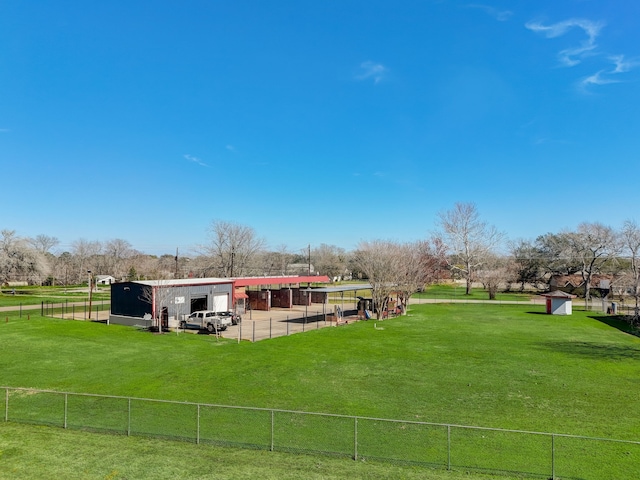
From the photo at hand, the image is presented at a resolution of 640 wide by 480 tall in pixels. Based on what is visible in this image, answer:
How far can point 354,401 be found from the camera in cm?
1966

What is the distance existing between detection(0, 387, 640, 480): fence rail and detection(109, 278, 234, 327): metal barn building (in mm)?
20723

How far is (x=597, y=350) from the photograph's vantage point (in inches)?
1221

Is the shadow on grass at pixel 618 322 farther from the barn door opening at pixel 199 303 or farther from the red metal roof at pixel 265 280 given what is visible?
the barn door opening at pixel 199 303

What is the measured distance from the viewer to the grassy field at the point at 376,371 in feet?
60.6

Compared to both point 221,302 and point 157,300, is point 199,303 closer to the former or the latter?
point 221,302

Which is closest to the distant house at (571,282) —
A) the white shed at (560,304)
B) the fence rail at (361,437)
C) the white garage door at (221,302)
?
the white shed at (560,304)

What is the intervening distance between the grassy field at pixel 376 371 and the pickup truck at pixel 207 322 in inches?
104

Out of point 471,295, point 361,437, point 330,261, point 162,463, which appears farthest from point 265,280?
point 330,261

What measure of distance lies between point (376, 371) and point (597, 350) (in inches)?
696

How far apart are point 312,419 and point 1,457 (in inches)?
409

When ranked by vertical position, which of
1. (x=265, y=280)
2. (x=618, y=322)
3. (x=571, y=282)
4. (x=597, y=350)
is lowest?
(x=597, y=350)

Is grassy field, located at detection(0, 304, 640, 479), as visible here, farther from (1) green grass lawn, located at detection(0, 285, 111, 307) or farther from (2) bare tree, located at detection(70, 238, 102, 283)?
(2) bare tree, located at detection(70, 238, 102, 283)

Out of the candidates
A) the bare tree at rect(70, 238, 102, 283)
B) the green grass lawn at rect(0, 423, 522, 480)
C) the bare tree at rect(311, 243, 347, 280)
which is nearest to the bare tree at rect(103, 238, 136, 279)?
the bare tree at rect(70, 238, 102, 283)

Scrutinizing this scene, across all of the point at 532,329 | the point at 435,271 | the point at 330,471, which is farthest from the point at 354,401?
the point at 435,271
